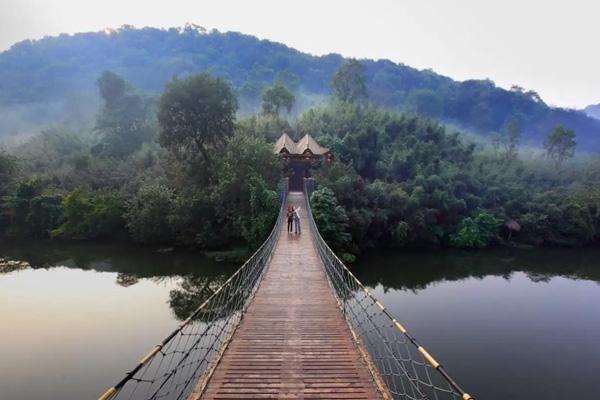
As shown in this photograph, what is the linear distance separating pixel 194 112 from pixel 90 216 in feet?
20.8

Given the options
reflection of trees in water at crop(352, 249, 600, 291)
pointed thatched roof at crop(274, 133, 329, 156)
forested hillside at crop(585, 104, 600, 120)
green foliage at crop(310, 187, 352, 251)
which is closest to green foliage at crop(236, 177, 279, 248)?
green foliage at crop(310, 187, 352, 251)

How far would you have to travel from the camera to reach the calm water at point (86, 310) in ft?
22.2

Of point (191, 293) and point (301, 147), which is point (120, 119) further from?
point (191, 293)

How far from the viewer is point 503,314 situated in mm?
9820

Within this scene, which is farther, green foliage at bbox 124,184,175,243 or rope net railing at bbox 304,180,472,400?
green foliage at bbox 124,184,175,243

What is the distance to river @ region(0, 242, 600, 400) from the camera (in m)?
6.85

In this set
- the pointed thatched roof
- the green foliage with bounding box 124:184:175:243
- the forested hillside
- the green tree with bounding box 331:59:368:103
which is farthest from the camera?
the forested hillside

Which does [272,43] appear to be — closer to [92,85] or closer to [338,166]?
[92,85]

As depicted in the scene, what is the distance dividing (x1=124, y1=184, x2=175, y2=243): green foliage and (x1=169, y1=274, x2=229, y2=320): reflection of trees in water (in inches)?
148

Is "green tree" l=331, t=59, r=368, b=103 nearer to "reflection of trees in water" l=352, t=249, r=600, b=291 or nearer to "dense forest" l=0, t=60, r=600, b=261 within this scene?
"dense forest" l=0, t=60, r=600, b=261

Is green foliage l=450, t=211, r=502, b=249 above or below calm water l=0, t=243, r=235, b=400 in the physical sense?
above

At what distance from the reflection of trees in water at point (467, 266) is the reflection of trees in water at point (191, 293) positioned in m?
4.91

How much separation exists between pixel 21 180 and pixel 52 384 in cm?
1615

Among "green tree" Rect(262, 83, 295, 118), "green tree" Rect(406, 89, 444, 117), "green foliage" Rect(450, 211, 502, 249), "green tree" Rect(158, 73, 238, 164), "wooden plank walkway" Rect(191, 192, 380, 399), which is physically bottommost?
"green foliage" Rect(450, 211, 502, 249)
